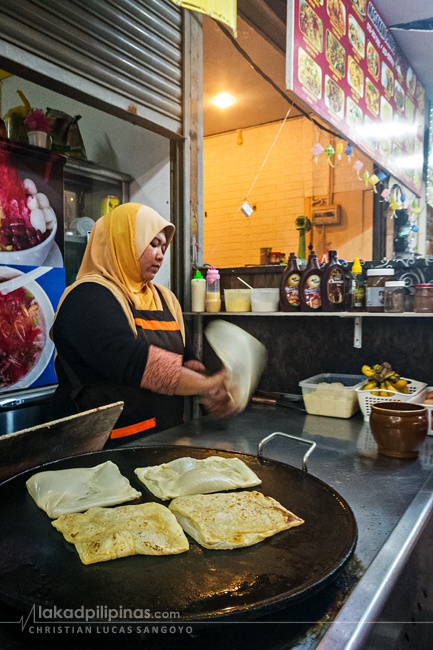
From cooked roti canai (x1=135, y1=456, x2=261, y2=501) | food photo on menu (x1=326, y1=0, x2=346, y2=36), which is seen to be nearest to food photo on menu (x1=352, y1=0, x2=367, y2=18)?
food photo on menu (x1=326, y1=0, x2=346, y2=36)

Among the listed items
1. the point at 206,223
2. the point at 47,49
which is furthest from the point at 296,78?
the point at 206,223

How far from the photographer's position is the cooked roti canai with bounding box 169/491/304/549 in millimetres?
783

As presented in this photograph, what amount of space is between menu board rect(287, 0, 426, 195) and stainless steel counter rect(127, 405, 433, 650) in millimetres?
1523

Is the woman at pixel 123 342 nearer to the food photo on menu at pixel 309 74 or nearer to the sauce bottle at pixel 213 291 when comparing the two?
the sauce bottle at pixel 213 291

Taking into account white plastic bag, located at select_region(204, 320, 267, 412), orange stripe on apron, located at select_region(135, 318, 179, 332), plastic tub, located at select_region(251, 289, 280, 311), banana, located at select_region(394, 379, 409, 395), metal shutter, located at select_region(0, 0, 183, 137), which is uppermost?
metal shutter, located at select_region(0, 0, 183, 137)

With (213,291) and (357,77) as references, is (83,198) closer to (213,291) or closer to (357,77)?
(213,291)

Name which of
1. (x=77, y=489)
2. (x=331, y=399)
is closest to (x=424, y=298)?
(x=331, y=399)

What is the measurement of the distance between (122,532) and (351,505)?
587 millimetres

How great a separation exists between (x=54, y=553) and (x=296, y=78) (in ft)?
6.88

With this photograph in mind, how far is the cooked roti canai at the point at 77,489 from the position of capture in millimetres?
893

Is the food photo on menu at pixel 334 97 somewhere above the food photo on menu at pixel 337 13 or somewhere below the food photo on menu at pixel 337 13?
below

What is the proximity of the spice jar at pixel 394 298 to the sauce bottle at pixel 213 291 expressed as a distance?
0.93 m

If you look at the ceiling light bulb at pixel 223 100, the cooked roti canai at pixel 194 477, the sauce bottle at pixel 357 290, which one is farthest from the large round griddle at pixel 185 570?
the ceiling light bulb at pixel 223 100

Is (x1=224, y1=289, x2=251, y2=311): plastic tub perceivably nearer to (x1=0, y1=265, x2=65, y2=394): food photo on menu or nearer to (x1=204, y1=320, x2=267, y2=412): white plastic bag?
(x1=204, y1=320, x2=267, y2=412): white plastic bag
